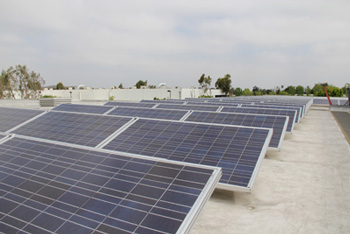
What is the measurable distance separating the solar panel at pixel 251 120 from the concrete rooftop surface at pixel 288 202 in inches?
49.8

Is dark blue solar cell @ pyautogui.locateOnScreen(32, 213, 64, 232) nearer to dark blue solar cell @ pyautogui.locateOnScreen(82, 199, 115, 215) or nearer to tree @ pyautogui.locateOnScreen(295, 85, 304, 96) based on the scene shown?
dark blue solar cell @ pyautogui.locateOnScreen(82, 199, 115, 215)

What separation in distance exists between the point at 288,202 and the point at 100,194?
573 centimetres

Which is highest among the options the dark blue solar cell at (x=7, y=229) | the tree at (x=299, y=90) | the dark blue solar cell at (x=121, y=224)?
the tree at (x=299, y=90)

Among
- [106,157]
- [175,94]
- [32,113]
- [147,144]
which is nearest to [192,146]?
[147,144]

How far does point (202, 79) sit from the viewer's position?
260 feet

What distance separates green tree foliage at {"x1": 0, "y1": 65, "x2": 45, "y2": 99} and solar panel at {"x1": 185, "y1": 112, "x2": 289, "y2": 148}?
51.7 meters

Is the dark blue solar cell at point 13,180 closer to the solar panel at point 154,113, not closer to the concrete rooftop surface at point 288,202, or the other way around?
the concrete rooftop surface at point 288,202

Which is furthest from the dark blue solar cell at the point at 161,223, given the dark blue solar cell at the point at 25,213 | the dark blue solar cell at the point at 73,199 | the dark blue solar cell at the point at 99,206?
the dark blue solar cell at the point at 25,213

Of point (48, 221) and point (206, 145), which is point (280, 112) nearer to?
point (206, 145)

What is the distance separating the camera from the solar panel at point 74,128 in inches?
399

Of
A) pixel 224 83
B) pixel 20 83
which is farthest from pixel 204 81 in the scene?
pixel 20 83

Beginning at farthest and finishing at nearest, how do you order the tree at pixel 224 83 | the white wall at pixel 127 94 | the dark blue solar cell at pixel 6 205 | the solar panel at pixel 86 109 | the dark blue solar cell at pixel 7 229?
the tree at pixel 224 83 → the white wall at pixel 127 94 → the solar panel at pixel 86 109 → the dark blue solar cell at pixel 6 205 → the dark blue solar cell at pixel 7 229

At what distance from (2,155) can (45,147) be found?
1.08 m

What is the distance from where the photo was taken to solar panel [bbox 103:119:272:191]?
7.53 metres
